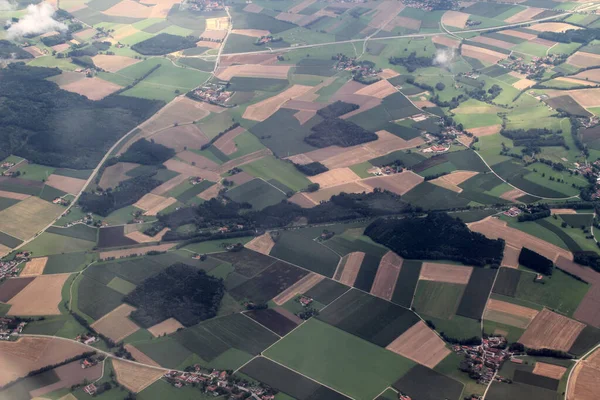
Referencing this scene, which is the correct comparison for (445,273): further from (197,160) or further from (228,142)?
(228,142)

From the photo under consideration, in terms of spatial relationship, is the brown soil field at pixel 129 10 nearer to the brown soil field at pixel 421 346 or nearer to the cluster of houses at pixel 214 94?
the cluster of houses at pixel 214 94

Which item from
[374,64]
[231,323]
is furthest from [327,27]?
[231,323]

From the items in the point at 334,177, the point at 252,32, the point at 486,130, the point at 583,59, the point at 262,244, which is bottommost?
the point at 262,244

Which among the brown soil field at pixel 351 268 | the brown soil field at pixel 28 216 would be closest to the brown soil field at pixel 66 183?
the brown soil field at pixel 28 216

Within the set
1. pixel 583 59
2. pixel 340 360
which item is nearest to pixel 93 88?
pixel 340 360

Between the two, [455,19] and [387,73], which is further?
[455,19]

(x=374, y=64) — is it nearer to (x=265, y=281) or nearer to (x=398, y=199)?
(x=398, y=199)
